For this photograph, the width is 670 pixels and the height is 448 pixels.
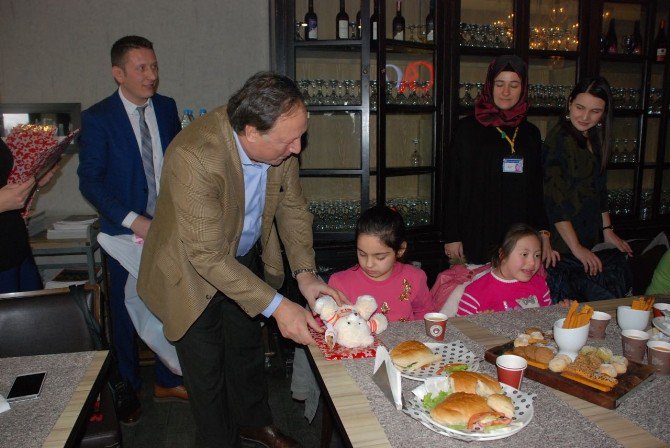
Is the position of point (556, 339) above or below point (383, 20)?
below

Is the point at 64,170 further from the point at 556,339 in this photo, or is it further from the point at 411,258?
the point at 556,339

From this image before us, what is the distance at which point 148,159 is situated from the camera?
2.54 m

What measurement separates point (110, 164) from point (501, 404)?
6.80 feet

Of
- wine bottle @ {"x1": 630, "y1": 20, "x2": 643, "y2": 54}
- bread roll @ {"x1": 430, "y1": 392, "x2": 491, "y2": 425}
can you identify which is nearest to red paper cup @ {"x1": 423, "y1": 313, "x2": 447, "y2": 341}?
bread roll @ {"x1": 430, "y1": 392, "x2": 491, "y2": 425}

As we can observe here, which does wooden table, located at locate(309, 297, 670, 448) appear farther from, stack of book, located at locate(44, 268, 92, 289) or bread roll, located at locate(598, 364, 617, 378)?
stack of book, located at locate(44, 268, 92, 289)

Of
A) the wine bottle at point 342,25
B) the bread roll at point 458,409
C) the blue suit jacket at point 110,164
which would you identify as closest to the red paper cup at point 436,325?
the bread roll at point 458,409

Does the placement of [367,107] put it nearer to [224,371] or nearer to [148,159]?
[148,159]

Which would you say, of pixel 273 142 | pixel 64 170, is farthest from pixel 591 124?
pixel 64 170

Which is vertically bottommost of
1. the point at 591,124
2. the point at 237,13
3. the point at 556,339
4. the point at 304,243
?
the point at 556,339

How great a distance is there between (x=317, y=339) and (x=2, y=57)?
10.3ft

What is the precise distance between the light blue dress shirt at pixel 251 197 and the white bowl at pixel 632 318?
3.96ft

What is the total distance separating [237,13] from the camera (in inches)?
141

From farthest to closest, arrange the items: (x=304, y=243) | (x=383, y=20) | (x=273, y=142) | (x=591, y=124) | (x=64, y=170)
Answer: (x=64, y=170) < (x=383, y=20) < (x=591, y=124) < (x=304, y=243) < (x=273, y=142)

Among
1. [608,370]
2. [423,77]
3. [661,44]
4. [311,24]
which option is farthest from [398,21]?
[608,370]
